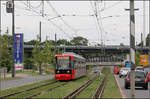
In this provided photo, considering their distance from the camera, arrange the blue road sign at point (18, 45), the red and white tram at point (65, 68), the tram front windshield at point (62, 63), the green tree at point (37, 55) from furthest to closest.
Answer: the green tree at point (37, 55)
the tram front windshield at point (62, 63)
the red and white tram at point (65, 68)
the blue road sign at point (18, 45)

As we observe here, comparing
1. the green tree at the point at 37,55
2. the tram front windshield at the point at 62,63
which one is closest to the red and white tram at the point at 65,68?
the tram front windshield at the point at 62,63

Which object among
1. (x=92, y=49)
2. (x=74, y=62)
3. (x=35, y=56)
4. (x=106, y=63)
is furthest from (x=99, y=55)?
(x=74, y=62)

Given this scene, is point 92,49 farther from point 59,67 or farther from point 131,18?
point 131,18

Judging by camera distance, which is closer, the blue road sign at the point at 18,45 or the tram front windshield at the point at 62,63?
the blue road sign at the point at 18,45

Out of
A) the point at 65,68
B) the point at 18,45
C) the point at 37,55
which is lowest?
the point at 65,68

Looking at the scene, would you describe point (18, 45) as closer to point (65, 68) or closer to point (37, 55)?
point (65, 68)

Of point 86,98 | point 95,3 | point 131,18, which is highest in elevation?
point 95,3

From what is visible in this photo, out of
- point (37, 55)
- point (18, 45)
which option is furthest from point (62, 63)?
point (37, 55)

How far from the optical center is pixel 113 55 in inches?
4998

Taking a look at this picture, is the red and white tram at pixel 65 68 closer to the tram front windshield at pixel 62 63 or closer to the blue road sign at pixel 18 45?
the tram front windshield at pixel 62 63

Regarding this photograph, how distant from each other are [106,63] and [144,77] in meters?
91.0

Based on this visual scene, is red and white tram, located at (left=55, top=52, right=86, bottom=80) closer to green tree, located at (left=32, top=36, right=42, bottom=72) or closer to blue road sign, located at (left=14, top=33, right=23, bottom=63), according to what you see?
blue road sign, located at (left=14, top=33, right=23, bottom=63)

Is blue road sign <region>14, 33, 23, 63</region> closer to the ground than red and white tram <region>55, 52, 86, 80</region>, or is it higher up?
higher up

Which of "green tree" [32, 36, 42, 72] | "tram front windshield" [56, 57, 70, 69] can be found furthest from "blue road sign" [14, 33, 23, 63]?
"green tree" [32, 36, 42, 72]
